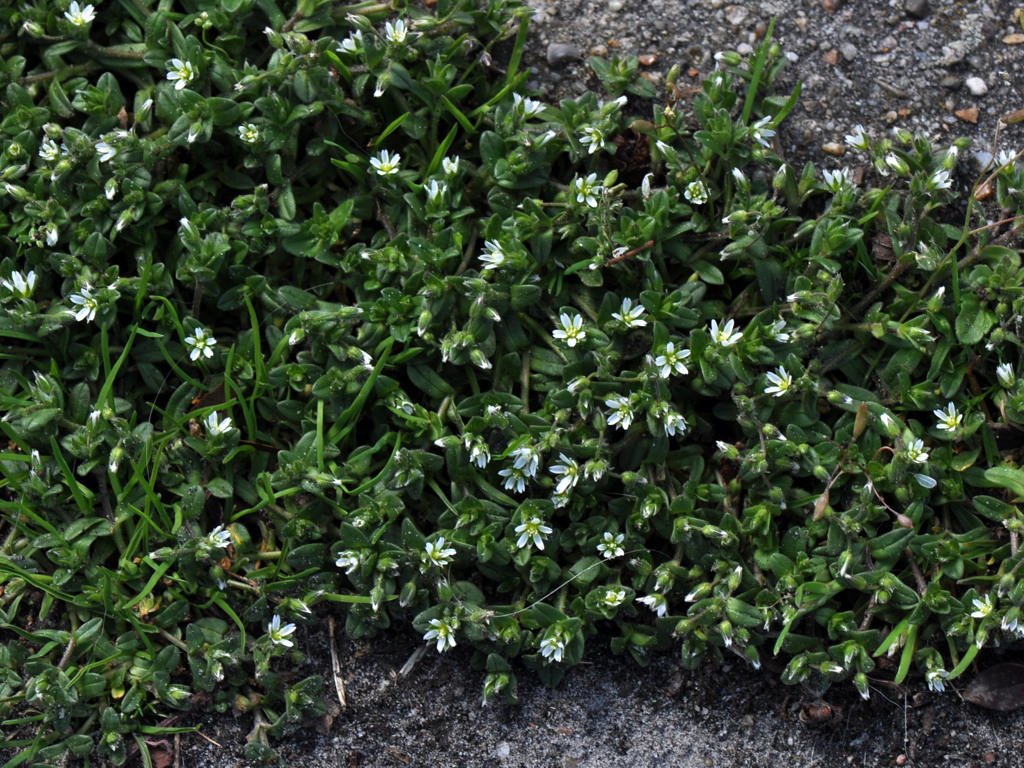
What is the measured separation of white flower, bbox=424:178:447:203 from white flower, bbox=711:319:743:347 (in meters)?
1.16

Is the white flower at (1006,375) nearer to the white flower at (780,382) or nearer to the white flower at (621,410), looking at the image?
the white flower at (780,382)

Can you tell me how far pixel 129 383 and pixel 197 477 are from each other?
20.3 inches

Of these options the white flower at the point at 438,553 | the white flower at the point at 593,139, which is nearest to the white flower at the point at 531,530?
the white flower at the point at 438,553

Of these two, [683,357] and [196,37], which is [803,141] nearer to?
[683,357]

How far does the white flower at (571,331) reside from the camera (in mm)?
3785

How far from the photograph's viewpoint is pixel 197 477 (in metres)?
3.87

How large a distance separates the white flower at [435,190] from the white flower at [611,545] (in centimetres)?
144

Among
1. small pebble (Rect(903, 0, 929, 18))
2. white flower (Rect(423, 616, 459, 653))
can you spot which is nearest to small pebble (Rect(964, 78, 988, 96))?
small pebble (Rect(903, 0, 929, 18))

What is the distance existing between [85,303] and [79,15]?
1.19 meters

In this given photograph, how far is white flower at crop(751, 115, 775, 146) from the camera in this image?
394cm

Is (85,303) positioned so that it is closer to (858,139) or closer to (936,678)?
(858,139)

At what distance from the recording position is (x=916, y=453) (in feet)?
12.1

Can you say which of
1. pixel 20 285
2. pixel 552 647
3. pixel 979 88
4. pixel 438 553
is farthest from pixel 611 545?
pixel 979 88

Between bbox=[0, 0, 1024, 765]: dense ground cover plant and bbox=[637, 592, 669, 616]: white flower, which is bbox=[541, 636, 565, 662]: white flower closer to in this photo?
bbox=[0, 0, 1024, 765]: dense ground cover plant
